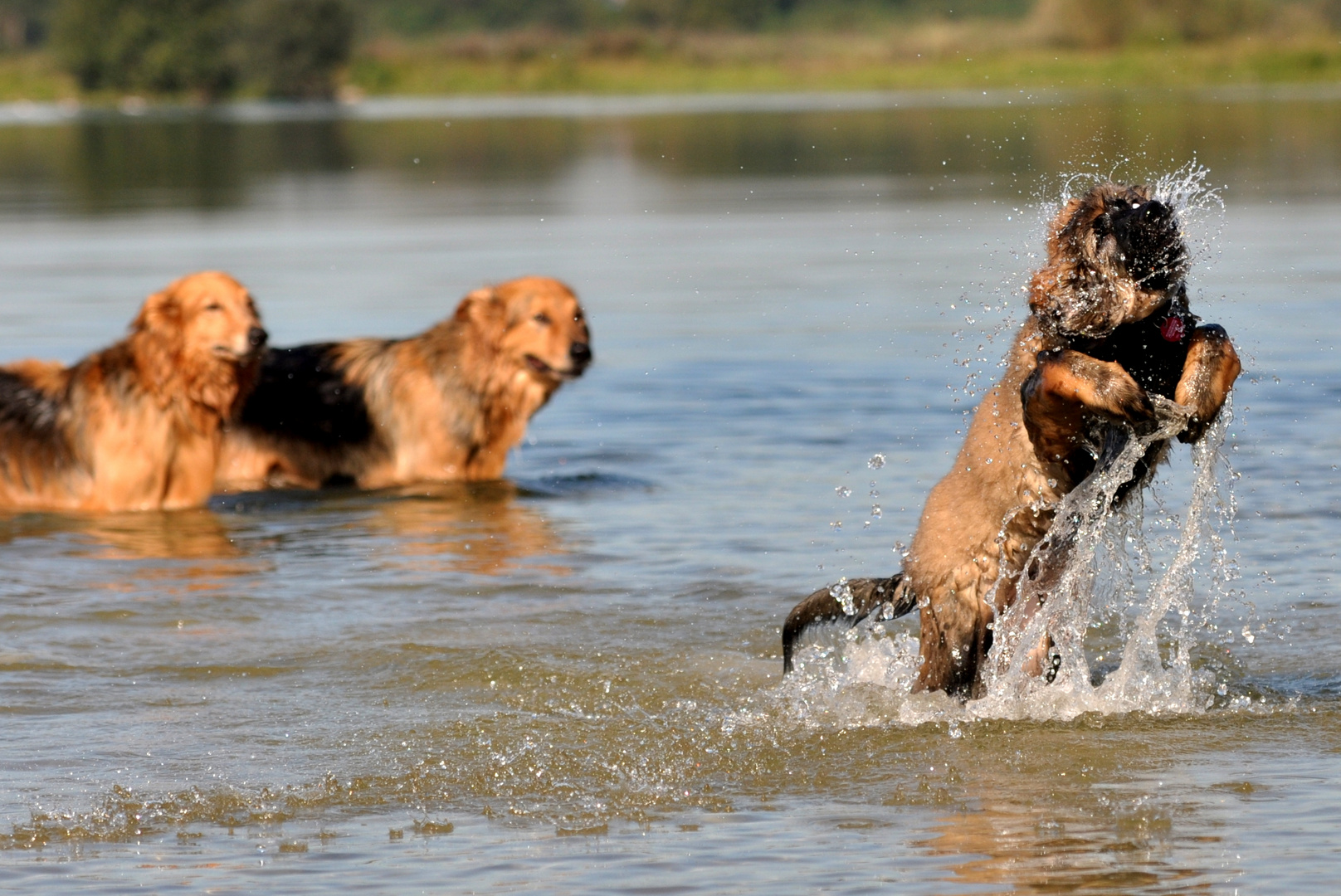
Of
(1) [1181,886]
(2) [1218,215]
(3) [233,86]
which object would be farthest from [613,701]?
(3) [233,86]

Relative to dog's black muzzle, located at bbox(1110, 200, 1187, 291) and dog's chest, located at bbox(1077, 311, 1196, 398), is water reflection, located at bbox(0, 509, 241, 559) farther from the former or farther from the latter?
dog's black muzzle, located at bbox(1110, 200, 1187, 291)

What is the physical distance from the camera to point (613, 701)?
21.4 feet

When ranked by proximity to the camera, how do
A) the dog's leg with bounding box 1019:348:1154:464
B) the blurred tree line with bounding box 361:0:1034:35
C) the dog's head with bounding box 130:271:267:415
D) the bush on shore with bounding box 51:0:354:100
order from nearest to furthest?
the dog's leg with bounding box 1019:348:1154:464
the dog's head with bounding box 130:271:267:415
the bush on shore with bounding box 51:0:354:100
the blurred tree line with bounding box 361:0:1034:35

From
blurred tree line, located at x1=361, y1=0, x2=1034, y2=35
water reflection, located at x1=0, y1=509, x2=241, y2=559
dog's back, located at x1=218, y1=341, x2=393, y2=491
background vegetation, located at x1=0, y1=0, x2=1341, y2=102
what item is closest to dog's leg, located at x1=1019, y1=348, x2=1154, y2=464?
water reflection, located at x1=0, y1=509, x2=241, y2=559

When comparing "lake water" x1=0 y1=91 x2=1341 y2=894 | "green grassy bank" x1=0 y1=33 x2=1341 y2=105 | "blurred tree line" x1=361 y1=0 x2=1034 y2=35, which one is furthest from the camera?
"blurred tree line" x1=361 y1=0 x2=1034 y2=35

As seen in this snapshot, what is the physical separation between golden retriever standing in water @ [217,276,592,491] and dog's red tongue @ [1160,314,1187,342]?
16.4ft

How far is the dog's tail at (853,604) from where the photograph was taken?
6.21 m

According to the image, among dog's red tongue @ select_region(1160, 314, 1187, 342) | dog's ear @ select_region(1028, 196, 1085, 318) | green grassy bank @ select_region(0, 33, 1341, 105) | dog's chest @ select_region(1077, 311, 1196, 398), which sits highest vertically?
green grassy bank @ select_region(0, 33, 1341, 105)

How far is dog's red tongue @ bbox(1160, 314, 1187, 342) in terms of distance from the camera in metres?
5.82

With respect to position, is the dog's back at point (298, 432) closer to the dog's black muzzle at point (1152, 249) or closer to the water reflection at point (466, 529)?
the water reflection at point (466, 529)

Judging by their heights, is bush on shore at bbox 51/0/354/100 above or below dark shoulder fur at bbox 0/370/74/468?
above

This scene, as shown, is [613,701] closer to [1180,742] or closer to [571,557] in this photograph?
[1180,742]

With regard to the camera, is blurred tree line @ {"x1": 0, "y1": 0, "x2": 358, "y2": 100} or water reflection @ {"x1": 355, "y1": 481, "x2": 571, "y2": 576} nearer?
water reflection @ {"x1": 355, "y1": 481, "x2": 571, "y2": 576}

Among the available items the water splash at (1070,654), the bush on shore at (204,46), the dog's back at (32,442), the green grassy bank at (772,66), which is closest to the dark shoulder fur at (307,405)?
the dog's back at (32,442)
